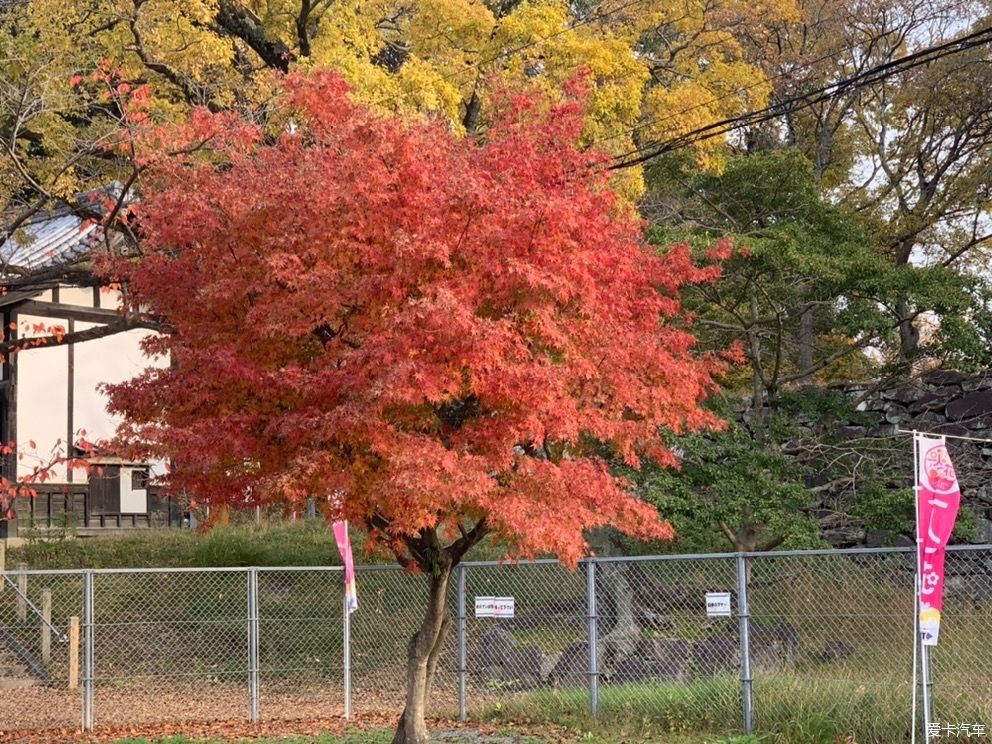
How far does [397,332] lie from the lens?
27.0ft

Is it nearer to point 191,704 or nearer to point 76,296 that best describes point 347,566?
point 191,704

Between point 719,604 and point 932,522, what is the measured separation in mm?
2451

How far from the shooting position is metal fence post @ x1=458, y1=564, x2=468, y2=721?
12.3 meters

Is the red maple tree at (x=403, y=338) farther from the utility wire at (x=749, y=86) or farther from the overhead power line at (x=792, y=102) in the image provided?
the utility wire at (x=749, y=86)

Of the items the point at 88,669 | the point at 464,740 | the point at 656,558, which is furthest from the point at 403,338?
the point at 88,669

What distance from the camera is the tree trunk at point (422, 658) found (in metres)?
9.93

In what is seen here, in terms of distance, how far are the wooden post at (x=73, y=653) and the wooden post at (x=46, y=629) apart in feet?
4.02

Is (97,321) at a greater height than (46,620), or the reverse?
(97,321)

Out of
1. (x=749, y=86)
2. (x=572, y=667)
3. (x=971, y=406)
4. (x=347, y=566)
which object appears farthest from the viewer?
(x=749, y=86)

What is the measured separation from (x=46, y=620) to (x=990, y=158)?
1920cm

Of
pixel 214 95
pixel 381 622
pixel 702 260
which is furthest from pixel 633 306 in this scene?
pixel 214 95

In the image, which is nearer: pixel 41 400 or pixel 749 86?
pixel 41 400

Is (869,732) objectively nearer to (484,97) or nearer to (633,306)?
(633,306)

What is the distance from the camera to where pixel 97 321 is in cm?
2052
